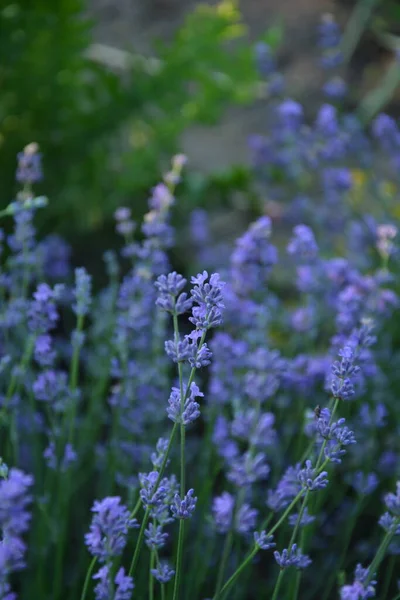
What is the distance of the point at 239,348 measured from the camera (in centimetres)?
144

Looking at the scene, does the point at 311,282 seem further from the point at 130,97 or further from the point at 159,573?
the point at 130,97

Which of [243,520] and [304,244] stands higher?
[304,244]

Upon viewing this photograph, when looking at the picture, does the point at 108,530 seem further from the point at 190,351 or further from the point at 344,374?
the point at 344,374

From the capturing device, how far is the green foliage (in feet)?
7.40

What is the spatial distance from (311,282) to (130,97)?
1008 millimetres

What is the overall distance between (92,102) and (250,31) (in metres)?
1.59

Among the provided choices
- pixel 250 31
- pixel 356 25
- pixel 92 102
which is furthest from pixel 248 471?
pixel 250 31

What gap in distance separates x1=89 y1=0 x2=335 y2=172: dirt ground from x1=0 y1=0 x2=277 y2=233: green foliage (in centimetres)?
107

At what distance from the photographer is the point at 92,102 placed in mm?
2479

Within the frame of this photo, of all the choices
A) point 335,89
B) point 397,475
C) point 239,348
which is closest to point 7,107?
point 335,89

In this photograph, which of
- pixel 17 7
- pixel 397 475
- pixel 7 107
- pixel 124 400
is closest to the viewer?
pixel 124 400

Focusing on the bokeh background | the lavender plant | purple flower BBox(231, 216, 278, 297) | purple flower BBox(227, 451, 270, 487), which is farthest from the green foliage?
purple flower BBox(227, 451, 270, 487)

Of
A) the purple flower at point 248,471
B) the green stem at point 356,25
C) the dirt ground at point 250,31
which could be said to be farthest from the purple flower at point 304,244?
the green stem at point 356,25

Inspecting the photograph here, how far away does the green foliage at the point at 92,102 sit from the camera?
2256 millimetres
